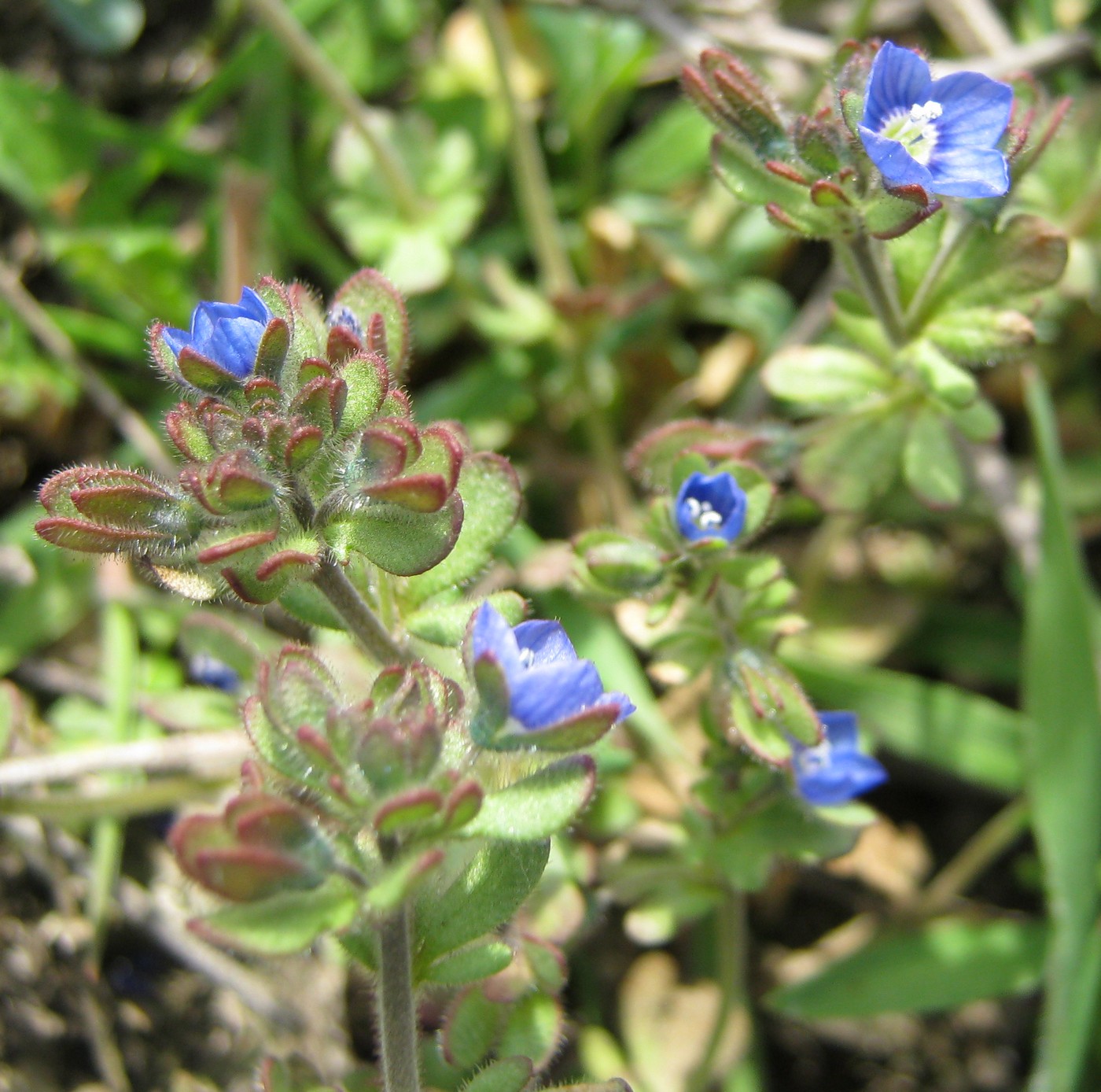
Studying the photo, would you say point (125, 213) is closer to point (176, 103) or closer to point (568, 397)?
point (176, 103)

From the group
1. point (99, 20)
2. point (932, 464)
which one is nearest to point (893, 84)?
point (932, 464)

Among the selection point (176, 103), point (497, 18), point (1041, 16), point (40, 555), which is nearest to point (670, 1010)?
point (40, 555)

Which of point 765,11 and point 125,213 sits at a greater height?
point 125,213

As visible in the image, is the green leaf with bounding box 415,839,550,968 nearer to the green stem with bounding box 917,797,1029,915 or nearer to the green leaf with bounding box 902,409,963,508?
the green leaf with bounding box 902,409,963,508

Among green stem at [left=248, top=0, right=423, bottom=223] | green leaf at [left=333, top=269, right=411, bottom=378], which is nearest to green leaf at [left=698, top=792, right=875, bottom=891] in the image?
green leaf at [left=333, top=269, right=411, bottom=378]

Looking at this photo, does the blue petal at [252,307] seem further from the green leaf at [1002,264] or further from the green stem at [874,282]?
the green leaf at [1002,264]

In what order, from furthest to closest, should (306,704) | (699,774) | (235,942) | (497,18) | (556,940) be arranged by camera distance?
(497,18), (699,774), (556,940), (306,704), (235,942)
